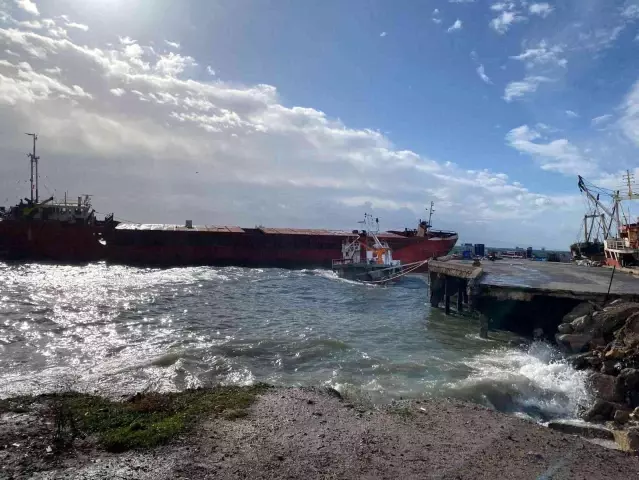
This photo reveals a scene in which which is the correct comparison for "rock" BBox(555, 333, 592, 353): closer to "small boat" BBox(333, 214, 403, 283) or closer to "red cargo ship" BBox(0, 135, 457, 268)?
"small boat" BBox(333, 214, 403, 283)

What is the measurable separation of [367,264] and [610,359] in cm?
2301

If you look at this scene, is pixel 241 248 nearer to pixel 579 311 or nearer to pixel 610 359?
pixel 579 311

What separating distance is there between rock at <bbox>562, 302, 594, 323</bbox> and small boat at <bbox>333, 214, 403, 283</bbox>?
59.7 feet

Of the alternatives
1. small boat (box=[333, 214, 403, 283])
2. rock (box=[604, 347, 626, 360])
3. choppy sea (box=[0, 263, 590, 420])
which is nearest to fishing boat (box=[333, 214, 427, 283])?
small boat (box=[333, 214, 403, 283])

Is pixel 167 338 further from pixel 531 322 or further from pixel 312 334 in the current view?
pixel 531 322

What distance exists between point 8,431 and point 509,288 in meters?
14.4

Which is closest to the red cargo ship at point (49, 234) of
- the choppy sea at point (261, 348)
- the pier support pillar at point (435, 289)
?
the choppy sea at point (261, 348)

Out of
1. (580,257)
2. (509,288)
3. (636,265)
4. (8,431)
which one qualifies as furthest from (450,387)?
(580,257)

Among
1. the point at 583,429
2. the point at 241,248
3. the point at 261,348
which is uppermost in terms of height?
the point at 241,248

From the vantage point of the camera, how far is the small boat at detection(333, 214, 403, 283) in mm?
32469

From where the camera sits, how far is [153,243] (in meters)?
41.4

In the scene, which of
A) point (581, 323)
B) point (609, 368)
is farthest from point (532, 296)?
point (609, 368)

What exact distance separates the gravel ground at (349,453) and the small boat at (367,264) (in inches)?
965

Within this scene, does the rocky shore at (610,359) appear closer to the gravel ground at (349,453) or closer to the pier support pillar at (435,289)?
A: the gravel ground at (349,453)
